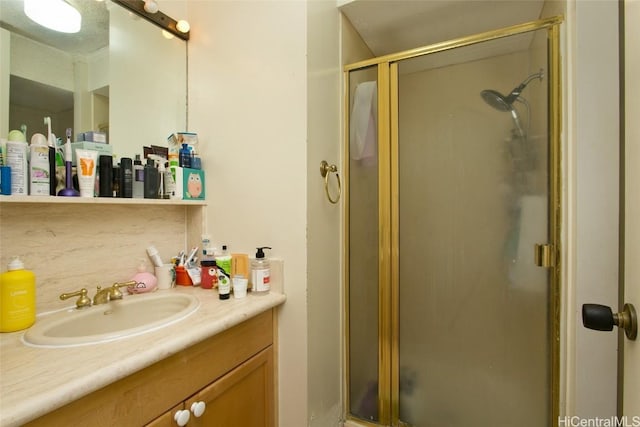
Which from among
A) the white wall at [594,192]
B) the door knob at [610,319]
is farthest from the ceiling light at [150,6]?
the door knob at [610,319]

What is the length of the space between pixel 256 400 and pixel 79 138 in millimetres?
1071

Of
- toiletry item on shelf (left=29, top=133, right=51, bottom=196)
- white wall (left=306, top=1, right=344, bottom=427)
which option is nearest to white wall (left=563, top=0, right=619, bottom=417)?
white wall (left=306, top=1, right=344, bottom=427)

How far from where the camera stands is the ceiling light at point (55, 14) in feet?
2.92

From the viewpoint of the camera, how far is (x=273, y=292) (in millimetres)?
1109

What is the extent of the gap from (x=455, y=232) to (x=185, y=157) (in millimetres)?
1199

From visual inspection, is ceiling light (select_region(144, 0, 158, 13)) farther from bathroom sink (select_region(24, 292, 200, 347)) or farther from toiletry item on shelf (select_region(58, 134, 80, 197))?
bathroom sink (select_region(24, 292, 200, 347))

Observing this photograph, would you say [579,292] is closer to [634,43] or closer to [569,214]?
[569,214]

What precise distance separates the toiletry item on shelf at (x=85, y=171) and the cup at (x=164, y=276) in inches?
15.3

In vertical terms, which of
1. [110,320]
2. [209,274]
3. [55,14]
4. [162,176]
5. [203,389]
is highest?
[55,14]

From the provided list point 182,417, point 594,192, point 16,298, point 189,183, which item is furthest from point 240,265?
point 594,192

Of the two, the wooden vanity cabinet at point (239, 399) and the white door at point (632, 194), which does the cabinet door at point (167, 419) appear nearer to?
the wooden vanity cabinet at point (239, 399)

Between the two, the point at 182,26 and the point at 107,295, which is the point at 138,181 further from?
the point at 182,26

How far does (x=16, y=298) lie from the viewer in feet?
2.51

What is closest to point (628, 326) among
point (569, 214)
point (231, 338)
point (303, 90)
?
point (569, 214)
